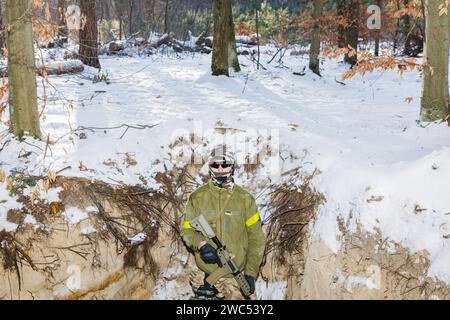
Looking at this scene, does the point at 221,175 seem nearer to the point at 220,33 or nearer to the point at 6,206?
the point at 6,206

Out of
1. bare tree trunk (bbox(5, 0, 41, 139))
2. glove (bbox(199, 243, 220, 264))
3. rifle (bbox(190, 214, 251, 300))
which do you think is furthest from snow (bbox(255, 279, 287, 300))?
bare tree trunk (bbox(5, 0, 41, 139))

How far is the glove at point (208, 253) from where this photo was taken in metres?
4.03

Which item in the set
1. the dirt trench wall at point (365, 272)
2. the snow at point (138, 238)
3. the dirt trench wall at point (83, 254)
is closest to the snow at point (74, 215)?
the dirt trench wall at point (83, 254)

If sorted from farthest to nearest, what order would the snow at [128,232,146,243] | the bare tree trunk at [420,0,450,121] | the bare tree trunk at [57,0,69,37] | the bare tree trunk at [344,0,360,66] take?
1. the bare tree trunk at [344,0,360,66]
2. the bare tree trunk at [420,0,450,121]
3. the snow at [128,232,146,243]
4. the bare tree trunk at [57,0,69,37]

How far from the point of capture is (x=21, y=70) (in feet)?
19.3

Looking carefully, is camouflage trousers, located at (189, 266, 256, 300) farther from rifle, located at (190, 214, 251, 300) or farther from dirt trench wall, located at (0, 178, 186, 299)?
dirt trench wall, located at (0, 178, 186, 299)

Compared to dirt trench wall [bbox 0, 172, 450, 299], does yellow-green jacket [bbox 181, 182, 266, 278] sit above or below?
above

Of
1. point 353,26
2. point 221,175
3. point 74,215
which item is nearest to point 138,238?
point 74,215

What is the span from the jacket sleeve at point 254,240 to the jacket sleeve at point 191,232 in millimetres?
501

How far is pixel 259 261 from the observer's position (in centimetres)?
431

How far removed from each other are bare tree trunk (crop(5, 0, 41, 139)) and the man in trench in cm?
333

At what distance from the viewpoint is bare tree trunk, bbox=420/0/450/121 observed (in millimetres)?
6004

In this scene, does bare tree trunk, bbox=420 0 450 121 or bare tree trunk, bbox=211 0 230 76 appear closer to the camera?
bare tree trunk, bbox=420 0 450 121
